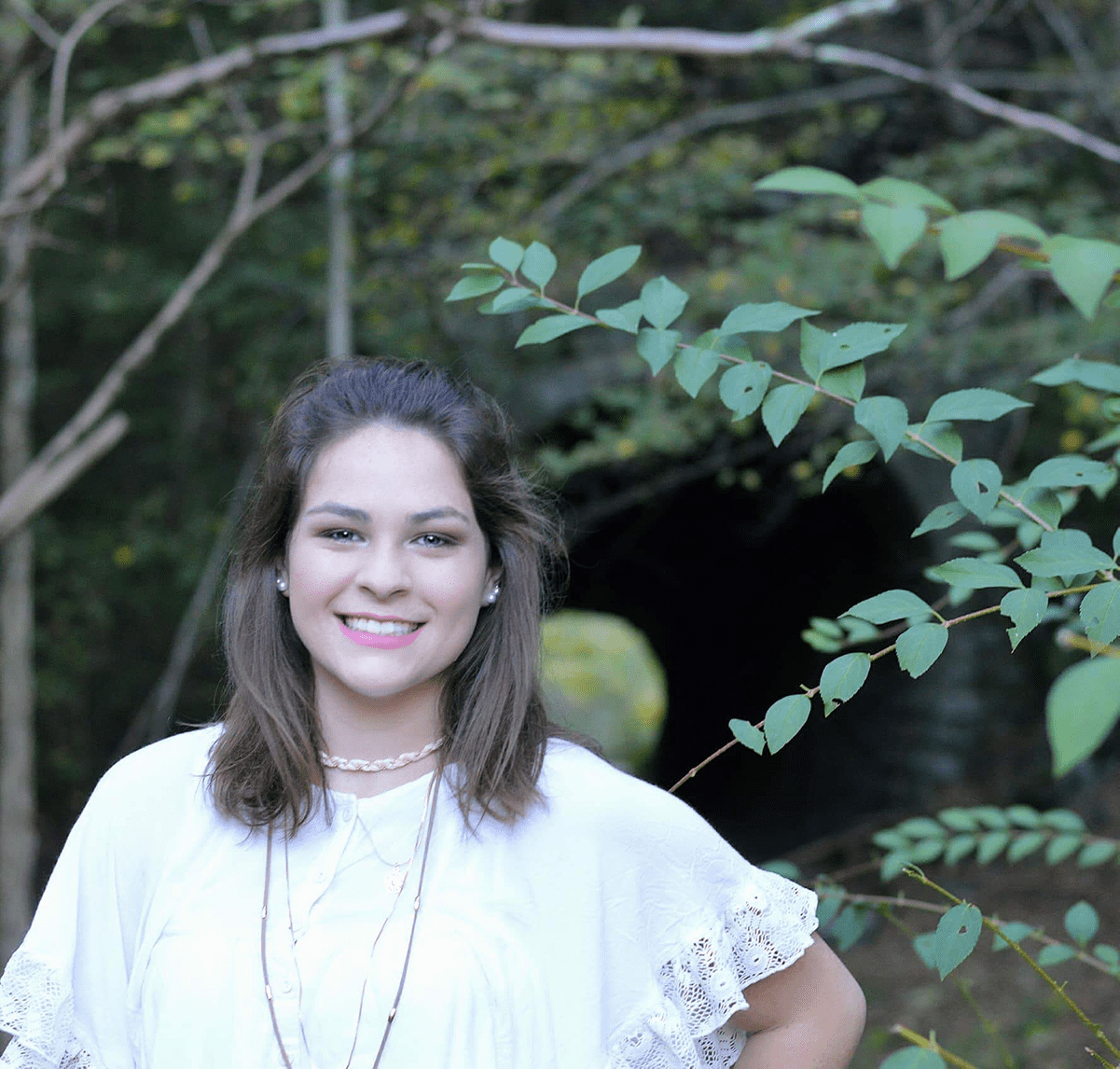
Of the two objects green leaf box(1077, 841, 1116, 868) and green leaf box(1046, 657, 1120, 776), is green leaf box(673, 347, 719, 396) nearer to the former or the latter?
green leaf box(1046, 657, 1120, 776)

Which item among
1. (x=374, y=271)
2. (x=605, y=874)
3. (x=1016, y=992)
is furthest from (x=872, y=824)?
(x=605, y=874)

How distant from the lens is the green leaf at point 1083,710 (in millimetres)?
671

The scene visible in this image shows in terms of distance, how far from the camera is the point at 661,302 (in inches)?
58.7

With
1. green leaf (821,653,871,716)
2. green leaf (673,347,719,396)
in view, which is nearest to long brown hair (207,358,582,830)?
green leaf (673,347,719,396)

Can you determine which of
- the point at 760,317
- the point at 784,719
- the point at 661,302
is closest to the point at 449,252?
the point at 661,302

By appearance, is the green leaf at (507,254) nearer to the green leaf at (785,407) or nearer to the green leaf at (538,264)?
the green leaf at (538,264)

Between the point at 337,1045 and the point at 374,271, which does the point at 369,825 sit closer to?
the point at 337,1045

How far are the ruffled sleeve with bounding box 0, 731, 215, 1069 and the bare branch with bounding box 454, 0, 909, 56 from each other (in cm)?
292

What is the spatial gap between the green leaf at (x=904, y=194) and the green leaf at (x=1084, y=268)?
140 mm

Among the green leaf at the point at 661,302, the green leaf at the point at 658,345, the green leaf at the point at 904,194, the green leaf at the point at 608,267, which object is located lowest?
the green leaf at the point at 658,345

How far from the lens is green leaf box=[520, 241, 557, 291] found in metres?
1.48

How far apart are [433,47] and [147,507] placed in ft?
9.43

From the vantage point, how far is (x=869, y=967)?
6.39 meters

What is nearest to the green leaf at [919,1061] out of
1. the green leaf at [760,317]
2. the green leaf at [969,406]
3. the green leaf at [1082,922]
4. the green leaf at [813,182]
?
the green leaf at [1082,922]
